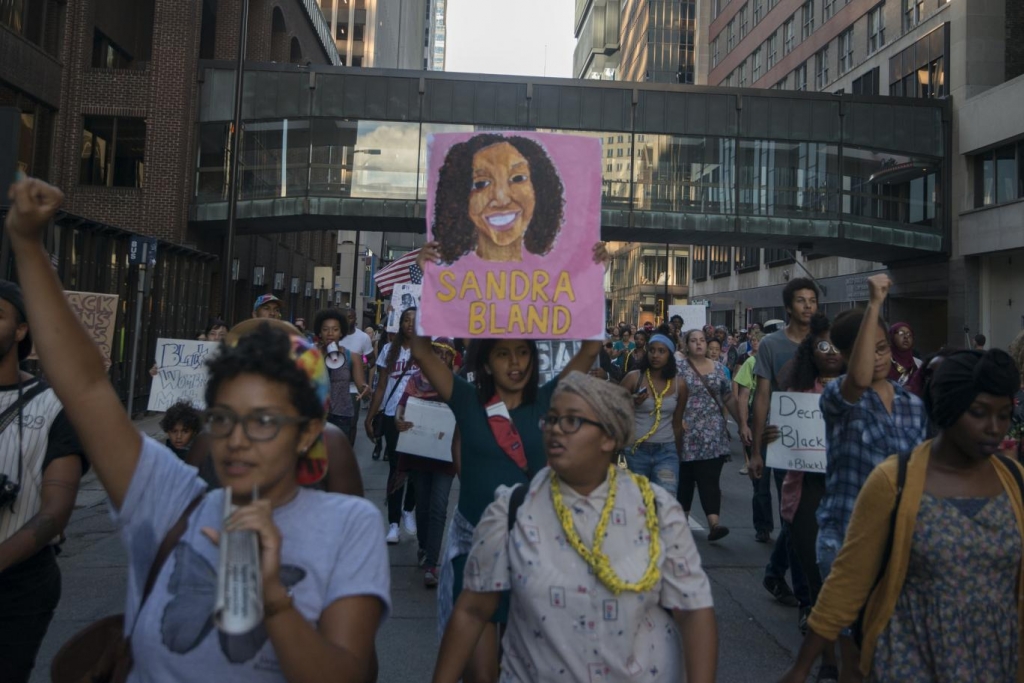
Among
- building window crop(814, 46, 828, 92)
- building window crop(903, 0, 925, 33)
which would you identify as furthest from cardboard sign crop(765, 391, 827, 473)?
building window crop(814, 46, 828, 92)

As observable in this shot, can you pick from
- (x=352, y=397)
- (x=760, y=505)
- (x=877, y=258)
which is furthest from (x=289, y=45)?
(x=760, y=505)

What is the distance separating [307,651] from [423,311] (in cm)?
238

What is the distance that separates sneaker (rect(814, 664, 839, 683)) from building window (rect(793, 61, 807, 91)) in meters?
43.4

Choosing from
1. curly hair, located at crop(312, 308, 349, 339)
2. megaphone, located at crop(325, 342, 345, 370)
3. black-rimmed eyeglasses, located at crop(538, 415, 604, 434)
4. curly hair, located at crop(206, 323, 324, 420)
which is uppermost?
curly hair, located at crop(312, 308, 349, 339)

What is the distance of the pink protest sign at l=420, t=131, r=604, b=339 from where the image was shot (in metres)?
4.14

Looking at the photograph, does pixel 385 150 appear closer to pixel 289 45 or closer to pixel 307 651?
pixel 289 45

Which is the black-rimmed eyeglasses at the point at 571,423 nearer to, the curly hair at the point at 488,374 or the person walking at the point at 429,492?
the curly hair at the point at 488,374

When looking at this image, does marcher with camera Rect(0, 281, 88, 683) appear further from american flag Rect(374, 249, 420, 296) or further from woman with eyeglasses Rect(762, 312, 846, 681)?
american flag Rect(374, 249, 420, 296)

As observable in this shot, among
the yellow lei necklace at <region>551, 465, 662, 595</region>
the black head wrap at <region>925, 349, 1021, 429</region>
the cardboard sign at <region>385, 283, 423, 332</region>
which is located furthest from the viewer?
the cardboard sign at <region>385, 283, 423, 332</region>

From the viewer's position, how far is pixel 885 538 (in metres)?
2.86

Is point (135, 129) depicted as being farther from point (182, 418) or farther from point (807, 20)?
point (807, 20)

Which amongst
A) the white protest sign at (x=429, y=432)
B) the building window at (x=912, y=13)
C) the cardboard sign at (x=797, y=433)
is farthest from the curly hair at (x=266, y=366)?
the building window at (x=912, y=13)

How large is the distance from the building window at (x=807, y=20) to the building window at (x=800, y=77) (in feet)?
4.50

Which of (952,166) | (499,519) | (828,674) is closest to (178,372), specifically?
(828,674)
